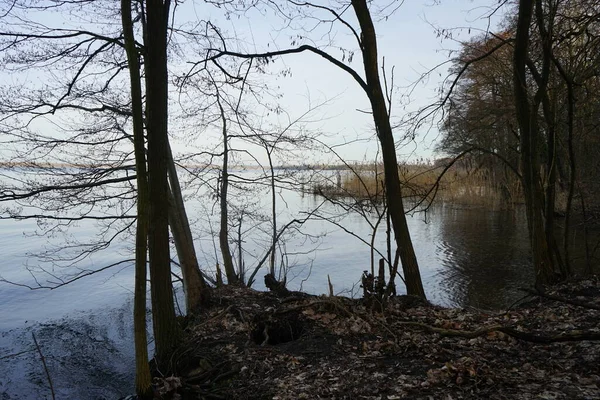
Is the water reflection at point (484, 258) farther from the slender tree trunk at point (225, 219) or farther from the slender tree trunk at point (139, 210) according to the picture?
the slender tree trunk at point (139, 210)

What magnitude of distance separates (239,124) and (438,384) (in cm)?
770

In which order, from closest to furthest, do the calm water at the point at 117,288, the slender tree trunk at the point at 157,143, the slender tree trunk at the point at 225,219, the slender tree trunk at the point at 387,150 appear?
the slender tree trunk at the point at 157,143
the slender tree trunk at the point at 387,150
the calm water at the point at 117,288
the slender tree trunk at the point at 225,219

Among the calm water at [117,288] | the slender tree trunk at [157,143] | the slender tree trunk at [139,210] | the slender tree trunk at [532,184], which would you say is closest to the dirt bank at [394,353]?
the slender tree trunk at [139,210]

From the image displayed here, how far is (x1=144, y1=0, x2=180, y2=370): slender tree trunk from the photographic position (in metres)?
4.68

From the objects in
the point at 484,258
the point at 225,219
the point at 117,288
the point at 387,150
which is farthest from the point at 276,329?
the point at 484,258

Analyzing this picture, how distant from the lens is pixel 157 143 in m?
4.70

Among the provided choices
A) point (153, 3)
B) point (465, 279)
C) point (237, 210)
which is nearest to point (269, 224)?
point (237, 210)

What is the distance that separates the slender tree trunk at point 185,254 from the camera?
25.2 feet

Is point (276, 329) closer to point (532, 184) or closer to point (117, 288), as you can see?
point (532, 184)

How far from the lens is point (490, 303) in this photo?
9984mm

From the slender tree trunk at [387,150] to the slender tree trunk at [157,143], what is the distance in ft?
10.1

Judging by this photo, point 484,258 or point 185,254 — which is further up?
point 185,254

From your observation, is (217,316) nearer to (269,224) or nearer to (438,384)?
(438,384)

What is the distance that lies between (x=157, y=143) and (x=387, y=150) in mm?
3425
